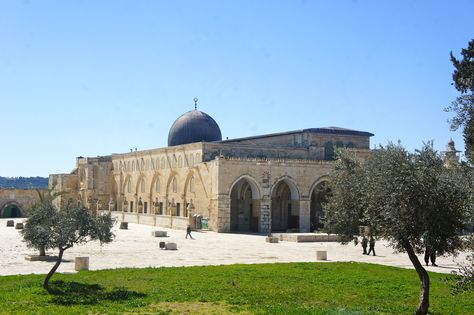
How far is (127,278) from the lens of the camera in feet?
60.3

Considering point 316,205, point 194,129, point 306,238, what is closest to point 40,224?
point 306,238

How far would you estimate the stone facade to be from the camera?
43.8m

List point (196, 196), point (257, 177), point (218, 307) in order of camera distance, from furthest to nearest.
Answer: point (196, 196), point (257, 177), point (218, 307)

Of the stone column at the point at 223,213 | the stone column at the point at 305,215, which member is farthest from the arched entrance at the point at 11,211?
the stone column at the point at 305,215

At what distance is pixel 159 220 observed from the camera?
164ft

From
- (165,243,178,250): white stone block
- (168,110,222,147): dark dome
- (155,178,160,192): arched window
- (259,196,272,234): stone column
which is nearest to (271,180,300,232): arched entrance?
(259,196,272,234): stone column

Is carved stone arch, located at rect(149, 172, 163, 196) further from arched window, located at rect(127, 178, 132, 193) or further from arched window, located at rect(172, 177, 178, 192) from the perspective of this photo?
arched window, located at rect(127, 178, 132, 193)

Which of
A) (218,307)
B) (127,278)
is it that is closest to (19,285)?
(127,278)

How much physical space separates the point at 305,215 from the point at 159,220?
12.7 m

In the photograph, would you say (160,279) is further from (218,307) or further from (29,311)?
(29,311)

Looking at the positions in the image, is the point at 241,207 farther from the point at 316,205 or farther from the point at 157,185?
the point at 157,185

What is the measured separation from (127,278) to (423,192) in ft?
31.6

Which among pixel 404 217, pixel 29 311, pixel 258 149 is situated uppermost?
pixel 258 149

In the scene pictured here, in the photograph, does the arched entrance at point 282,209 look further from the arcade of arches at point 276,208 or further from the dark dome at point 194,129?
the dark dome at point 194,129
